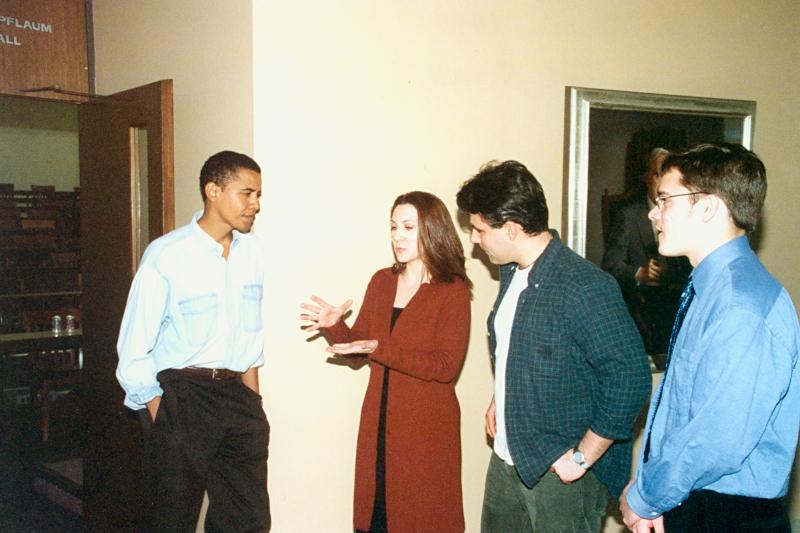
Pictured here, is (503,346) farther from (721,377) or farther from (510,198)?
(721,377)

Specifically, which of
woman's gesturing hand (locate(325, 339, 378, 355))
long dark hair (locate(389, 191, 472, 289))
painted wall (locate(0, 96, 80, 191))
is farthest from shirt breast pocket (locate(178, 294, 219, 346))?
painted wall (locate(0, 96, 80, 191))

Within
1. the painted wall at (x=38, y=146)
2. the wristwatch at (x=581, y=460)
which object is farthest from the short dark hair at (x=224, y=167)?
the painted wall at (x=38, y=146)

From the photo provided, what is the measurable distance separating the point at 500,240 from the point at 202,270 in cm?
116

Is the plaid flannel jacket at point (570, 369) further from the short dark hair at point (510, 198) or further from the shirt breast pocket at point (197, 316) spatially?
the shirt breast pocket at point (197, 316)

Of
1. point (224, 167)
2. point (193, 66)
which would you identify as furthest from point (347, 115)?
point (193, 66)

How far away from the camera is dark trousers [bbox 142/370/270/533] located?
2.59 m

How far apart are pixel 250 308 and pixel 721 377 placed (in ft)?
5.70

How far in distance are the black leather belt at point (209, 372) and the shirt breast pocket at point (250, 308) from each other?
18 cm

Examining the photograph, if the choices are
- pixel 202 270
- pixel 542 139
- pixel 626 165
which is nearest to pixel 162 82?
pixel 202 270

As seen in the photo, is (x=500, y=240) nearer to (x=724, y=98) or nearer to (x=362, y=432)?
(x=362, y=432)

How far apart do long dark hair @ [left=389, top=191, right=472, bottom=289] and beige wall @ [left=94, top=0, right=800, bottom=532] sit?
0.39m

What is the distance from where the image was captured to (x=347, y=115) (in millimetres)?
2949

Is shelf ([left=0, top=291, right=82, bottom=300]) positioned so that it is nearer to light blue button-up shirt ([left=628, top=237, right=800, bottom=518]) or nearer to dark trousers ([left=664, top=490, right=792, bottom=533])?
light blue button-up shirt ([left=628, top=237, right=800, bottom=518])

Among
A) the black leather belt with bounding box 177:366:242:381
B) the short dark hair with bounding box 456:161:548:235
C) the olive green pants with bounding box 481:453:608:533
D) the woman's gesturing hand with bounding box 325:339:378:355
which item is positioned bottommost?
the olive green pants with bounding box 481:453:608:533
